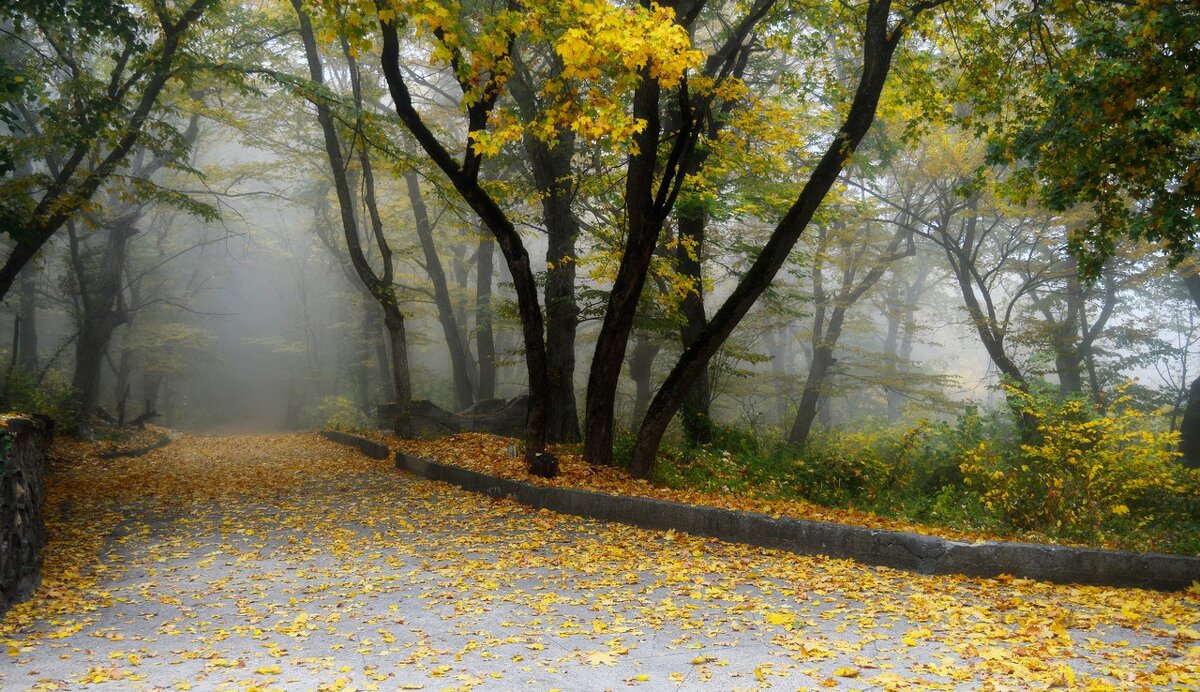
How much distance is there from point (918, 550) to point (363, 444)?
38.1 feet

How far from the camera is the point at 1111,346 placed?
71.5ft

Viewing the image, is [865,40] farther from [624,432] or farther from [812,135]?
[812,135]

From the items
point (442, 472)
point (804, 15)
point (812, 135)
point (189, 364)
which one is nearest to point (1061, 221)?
point (812, 135)

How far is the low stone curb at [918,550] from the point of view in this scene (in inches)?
213

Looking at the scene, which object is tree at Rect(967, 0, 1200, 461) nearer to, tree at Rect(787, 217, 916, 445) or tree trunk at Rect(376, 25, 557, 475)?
tree trunk at Rect(376, 25, 557, 475)

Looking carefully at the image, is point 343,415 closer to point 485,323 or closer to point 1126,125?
point 485,323

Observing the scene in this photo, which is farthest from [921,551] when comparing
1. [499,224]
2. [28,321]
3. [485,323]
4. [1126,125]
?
[28,321]

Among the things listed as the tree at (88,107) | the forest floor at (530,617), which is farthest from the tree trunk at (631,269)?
the tree at (88,107)

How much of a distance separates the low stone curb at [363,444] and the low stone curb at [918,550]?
7092 mm

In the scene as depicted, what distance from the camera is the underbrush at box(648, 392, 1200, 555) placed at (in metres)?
7.33

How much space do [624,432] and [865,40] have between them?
257 inches

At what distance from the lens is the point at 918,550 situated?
5676 mm

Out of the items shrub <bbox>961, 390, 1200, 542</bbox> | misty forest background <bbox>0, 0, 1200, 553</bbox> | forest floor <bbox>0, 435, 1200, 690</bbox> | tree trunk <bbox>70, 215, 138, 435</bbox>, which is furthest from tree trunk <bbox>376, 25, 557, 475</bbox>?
tree trunk <bbox>70, 215, 138, 435</bbox>

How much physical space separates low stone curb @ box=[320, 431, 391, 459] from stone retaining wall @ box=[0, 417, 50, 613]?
22.8ft
